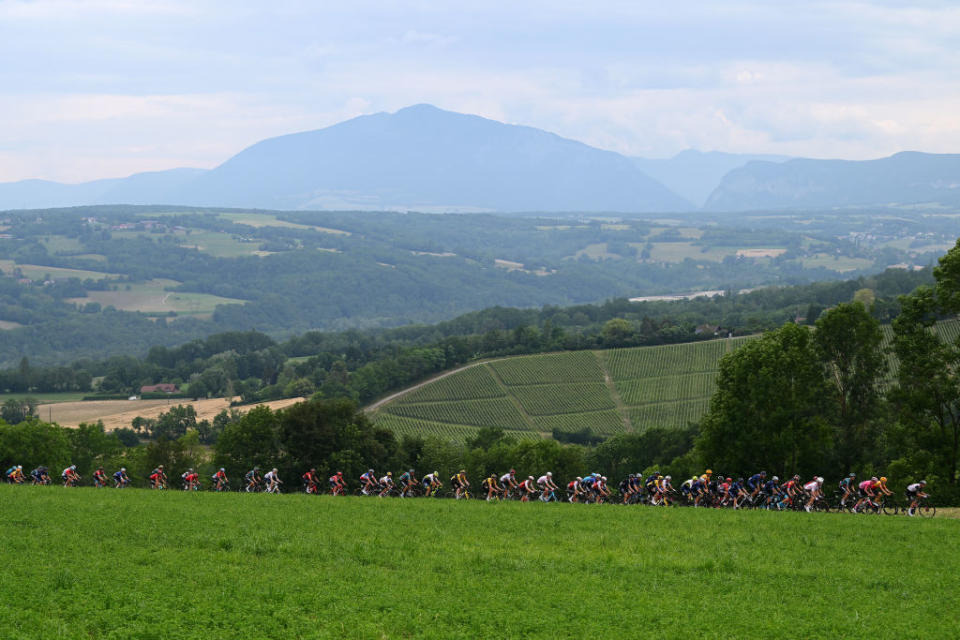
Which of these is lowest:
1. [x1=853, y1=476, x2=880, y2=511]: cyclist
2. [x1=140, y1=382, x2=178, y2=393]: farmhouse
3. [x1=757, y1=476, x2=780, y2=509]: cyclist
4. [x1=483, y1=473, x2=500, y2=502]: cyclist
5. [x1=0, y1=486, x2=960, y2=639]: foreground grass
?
[x1=140, y1=382, x2=178, y2=393]: farmhouse

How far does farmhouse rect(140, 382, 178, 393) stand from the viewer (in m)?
151

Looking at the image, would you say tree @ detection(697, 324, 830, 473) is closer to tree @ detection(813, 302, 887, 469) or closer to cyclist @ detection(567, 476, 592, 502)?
tree @ detection(813, 302, 887, 469)

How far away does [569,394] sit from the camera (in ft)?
392

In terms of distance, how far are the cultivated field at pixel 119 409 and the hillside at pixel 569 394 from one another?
1961 centimetres

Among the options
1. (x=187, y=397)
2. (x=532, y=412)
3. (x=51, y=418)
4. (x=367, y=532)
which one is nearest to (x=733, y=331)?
(x=532, y=412)

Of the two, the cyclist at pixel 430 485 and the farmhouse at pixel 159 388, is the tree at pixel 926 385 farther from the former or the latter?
the farmhouse at pixel 159 388

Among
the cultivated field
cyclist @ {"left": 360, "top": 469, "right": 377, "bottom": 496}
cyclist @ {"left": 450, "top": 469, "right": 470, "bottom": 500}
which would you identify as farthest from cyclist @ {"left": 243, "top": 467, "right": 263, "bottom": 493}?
the cultivated field

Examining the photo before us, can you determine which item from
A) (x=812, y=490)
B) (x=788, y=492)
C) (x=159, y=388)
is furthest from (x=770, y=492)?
(x=159, y=388)

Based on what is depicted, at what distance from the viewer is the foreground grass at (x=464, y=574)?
1766 centimetres

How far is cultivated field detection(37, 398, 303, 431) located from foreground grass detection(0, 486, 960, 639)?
90150mm

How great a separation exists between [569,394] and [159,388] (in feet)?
241

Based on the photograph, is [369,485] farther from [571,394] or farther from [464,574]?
[571,394]

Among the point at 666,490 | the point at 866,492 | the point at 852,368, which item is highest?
the point at 852,368

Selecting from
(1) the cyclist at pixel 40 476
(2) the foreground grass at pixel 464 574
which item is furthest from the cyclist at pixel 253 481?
(2) the foreground grass at pixel 464 574
